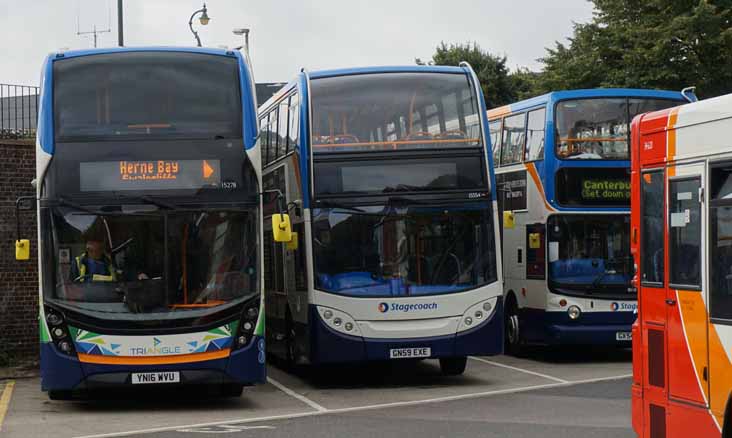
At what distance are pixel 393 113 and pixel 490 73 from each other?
50.1m

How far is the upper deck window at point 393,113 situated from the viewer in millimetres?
18484

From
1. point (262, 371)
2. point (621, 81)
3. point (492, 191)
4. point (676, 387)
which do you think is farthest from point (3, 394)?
point (621, 81)

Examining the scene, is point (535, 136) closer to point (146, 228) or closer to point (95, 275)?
point (146, 228)

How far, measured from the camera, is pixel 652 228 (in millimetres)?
11141

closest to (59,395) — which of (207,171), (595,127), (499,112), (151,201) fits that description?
(151,201)

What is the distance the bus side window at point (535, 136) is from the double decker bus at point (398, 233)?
3733mm

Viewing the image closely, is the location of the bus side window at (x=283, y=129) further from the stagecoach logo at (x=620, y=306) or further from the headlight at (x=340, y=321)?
the stagecoach logo at (x=620, y=306)

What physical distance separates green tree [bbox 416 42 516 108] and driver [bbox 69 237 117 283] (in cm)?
5189

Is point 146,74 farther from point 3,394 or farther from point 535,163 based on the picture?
point 535,163

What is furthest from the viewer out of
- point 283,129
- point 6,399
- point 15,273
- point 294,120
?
point 15,273

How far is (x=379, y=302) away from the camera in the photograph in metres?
18.3

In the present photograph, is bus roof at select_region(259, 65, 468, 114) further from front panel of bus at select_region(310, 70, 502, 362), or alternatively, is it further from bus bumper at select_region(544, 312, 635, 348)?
bus bumper at select_region(544, 312, 635, 348)

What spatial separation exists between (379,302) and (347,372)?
387cm

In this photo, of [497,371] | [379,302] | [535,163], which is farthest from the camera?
[535,163]
